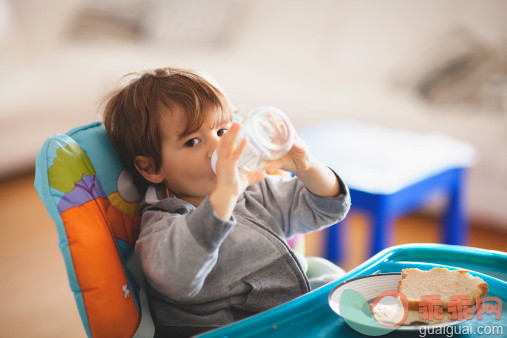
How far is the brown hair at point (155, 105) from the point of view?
36.1 inches

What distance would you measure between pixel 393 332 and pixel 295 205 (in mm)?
346

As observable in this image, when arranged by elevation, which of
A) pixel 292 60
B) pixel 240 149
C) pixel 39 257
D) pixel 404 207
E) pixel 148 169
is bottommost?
pixel 39 257

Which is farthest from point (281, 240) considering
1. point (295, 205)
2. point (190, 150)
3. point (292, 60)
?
point (292, 60)

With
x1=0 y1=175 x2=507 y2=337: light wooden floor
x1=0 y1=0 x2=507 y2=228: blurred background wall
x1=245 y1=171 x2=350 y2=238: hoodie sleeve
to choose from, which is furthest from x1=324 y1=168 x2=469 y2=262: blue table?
x1=245 y1=171 x2=350 y2=238: hoodie sleeve

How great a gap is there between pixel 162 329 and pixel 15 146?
234cm

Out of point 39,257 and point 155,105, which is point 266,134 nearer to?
point 155,105

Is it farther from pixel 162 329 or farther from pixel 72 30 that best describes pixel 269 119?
pixel 72 30

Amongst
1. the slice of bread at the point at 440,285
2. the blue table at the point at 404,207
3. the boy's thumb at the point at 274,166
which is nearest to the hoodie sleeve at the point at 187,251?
the boy's thumb at the point at 274,166

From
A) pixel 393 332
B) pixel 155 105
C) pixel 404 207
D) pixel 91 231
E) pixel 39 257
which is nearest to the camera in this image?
pixel 393 332

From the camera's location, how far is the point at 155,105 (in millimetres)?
926

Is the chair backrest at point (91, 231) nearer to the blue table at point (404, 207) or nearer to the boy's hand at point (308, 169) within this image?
the boy's hand at point (308, 169)

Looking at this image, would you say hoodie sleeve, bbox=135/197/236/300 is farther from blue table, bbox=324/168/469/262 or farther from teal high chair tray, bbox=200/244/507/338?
blue table, bbox=324/168/469/262

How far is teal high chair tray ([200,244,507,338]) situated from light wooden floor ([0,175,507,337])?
943 millimetres

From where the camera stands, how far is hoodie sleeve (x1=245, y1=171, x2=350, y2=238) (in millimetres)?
932
